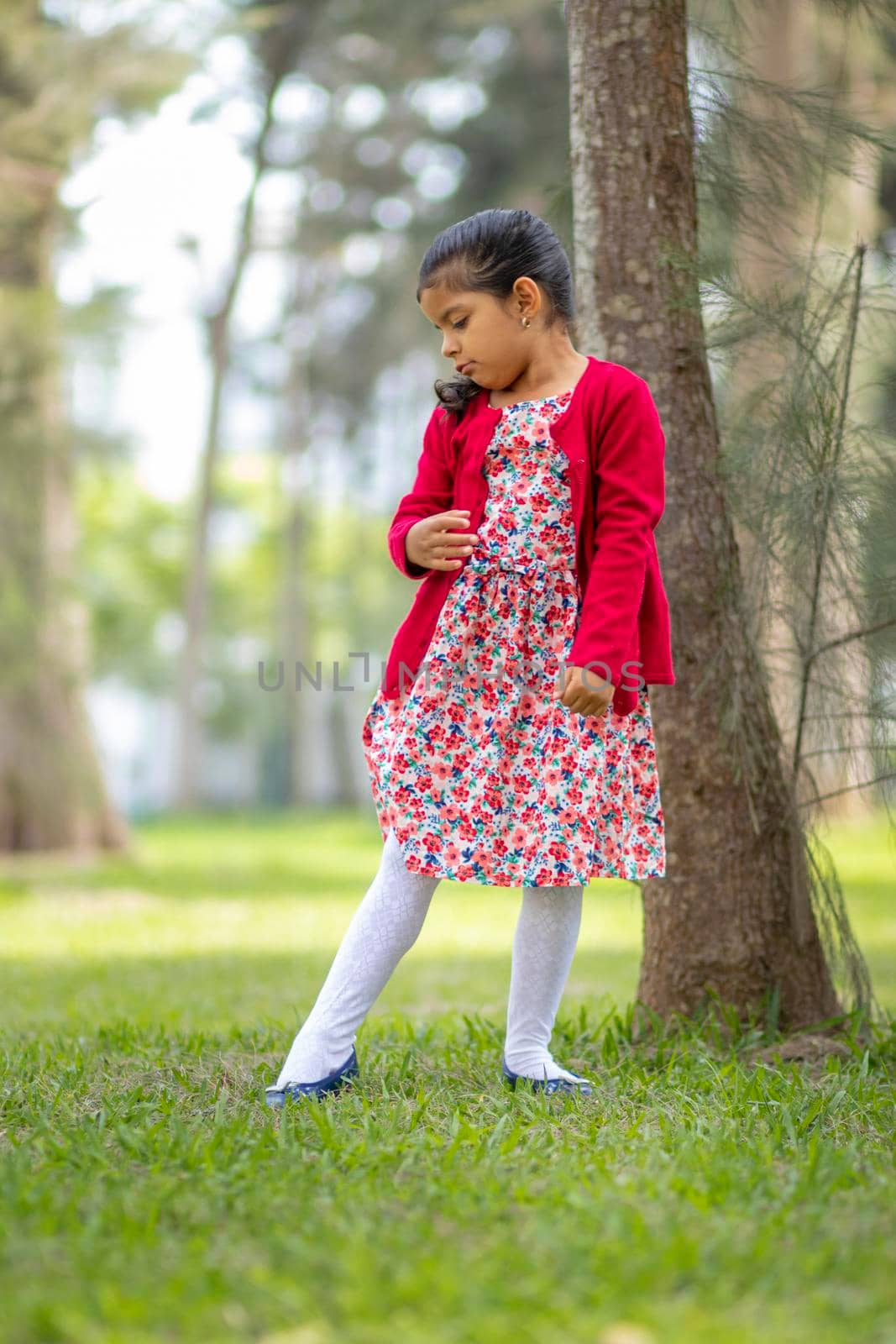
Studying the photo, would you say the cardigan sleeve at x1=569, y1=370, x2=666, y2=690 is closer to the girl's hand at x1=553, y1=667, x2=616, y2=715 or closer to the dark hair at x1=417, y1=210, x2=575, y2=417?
the girl's hand at x1=553, y1=667, x2=616, y2=715

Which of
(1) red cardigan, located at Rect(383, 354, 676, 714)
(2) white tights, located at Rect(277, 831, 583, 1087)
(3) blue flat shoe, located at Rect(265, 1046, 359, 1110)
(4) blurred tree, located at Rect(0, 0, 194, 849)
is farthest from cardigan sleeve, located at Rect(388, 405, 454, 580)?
(4) blurred tree, located at Rect(0, 0, 194, 849)

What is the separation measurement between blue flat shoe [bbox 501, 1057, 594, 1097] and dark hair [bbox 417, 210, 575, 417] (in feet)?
4.19

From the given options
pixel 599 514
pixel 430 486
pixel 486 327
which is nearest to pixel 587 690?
pixel 599 514

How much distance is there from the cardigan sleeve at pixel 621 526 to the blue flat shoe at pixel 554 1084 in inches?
29.3

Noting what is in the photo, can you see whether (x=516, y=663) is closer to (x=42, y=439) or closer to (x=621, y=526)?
(x=621, y=526)

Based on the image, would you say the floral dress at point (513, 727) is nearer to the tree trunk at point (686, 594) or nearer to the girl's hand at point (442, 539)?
the girl's hand at point (442, 539)

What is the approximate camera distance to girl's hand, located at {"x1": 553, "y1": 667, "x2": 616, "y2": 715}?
90.7 inches

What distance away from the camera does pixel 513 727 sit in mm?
2467

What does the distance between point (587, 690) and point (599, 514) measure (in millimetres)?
351

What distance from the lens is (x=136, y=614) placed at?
26031 mm

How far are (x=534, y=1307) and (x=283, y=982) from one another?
3.34m

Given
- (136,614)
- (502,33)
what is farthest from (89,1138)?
(136,614)

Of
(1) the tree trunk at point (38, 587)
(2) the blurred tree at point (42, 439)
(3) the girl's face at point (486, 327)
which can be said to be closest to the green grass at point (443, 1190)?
(3) the girl's face at point (486, 327)

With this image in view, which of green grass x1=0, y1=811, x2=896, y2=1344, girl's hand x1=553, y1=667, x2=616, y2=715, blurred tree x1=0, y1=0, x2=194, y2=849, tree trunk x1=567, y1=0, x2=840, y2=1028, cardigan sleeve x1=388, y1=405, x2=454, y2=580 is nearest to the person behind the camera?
green grass x1=0, y1=811, x2=896, y2=1344
